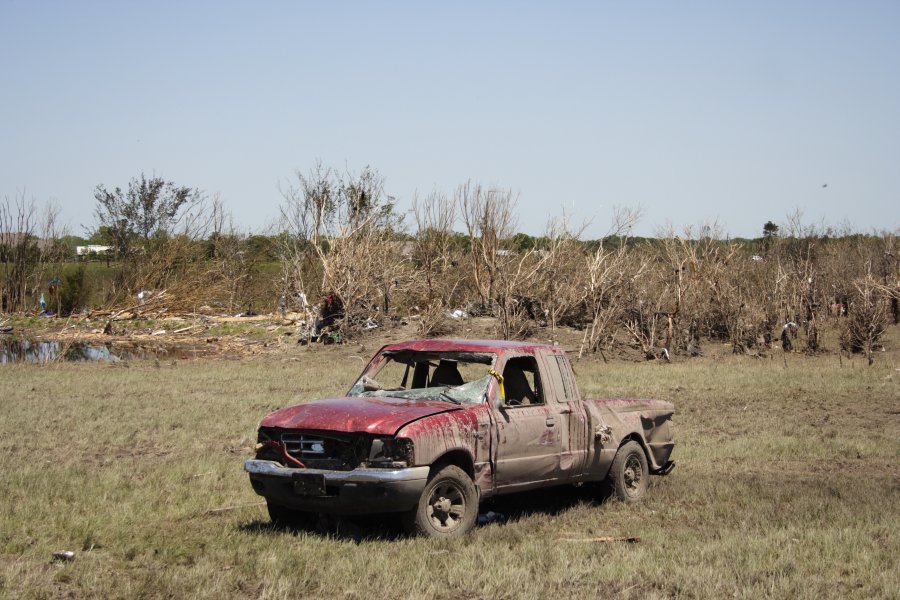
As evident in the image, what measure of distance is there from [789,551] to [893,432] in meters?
9.84

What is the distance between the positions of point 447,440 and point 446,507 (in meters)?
0.58

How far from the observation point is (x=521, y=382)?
32.1 feet

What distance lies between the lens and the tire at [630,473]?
10227mm

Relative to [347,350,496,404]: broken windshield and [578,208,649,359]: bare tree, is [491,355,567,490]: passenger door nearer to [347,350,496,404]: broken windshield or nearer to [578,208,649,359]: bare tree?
[347,350,496,404]: broken windshield

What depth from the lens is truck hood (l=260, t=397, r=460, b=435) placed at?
784cm

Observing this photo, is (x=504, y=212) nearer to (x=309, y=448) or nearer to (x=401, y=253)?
(x=401, y=253)

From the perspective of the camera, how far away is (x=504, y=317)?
100ft

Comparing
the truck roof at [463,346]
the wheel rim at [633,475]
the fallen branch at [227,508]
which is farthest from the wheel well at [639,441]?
the fallen branch at [227,508]

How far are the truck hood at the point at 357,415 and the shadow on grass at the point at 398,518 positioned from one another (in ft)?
2.85

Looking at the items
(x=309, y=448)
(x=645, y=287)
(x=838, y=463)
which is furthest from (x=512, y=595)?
(x=645, y=287)

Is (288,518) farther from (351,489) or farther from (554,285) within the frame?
(554,285)

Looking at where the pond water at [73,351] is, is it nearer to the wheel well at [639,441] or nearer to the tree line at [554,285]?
the tree line at [554,285]

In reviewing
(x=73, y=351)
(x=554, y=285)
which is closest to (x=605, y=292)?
(x=554, y=285)

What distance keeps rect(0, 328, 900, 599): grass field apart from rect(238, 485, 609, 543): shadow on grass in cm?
4
